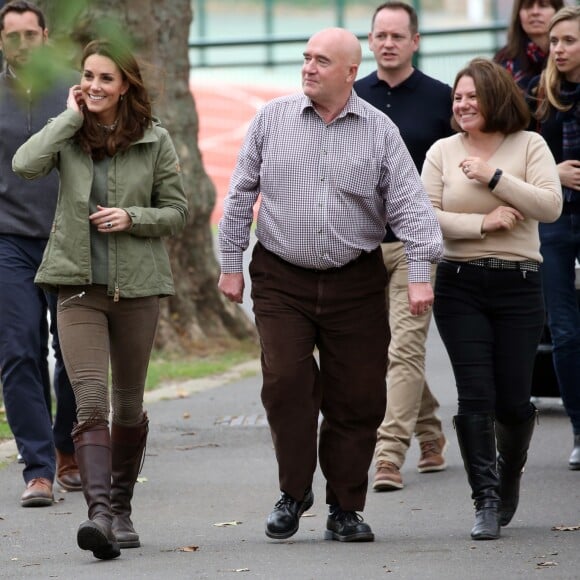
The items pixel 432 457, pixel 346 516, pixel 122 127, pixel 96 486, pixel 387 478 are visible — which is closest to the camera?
pixel 96 486

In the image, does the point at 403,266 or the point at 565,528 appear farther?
the point at 403,266

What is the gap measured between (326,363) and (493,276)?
0.77 metres

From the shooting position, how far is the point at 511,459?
6441 mm

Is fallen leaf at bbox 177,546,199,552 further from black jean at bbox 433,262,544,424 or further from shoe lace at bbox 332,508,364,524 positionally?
black jean at bbox 433,262,544,424

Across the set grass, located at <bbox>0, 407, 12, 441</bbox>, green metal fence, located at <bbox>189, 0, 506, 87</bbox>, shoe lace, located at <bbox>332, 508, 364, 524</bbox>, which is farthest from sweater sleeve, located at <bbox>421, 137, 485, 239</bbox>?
green metal fence, located at <bbox>189, 0, 506, 87</bbox>

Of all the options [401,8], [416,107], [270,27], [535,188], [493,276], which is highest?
[270,27]

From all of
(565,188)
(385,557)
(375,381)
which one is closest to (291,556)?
(385,557)

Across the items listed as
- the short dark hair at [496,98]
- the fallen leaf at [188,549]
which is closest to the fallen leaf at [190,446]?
the fallen leaf at [188,549]

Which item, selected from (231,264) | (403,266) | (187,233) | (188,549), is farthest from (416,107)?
(187,233)

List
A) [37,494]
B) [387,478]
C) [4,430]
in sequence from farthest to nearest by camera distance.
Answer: [4,430]
[387,478]
[37,494]

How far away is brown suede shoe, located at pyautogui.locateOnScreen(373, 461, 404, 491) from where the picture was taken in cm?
747

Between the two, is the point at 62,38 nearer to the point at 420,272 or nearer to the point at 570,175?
the point at 420,272

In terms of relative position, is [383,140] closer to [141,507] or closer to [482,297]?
[482,297]

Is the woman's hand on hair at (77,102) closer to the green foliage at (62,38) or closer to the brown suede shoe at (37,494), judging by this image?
the green foliage at (62,38)
